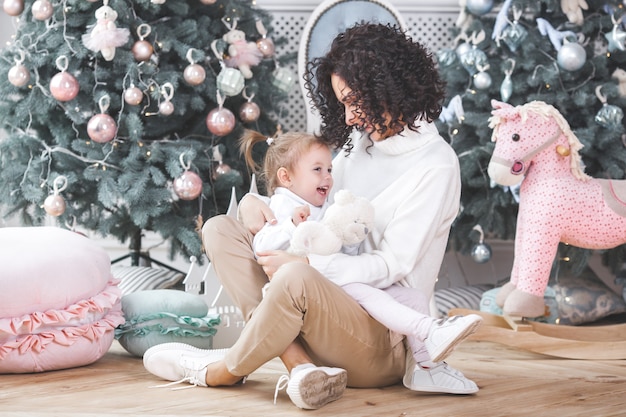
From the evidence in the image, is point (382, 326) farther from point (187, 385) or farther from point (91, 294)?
point (91, 294)

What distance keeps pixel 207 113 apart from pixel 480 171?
1051mm

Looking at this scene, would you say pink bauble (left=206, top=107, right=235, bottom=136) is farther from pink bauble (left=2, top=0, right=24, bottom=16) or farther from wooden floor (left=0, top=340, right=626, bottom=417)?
wooden floor (left=0, top=340, right=626, bottom=417)

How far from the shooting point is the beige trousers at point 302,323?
1746 millimetres

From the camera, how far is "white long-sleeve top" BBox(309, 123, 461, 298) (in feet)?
6.00

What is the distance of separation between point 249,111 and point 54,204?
2.53ft

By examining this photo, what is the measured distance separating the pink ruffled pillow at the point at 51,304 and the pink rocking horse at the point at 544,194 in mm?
1254

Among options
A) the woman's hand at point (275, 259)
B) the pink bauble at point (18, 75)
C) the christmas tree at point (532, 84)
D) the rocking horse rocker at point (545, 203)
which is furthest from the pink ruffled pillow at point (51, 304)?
the christmas tree at point (532, 84)

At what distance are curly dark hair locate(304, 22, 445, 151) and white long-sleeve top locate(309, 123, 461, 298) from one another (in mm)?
62

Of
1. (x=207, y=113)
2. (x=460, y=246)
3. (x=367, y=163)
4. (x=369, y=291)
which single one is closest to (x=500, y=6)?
(x=460, y=246)

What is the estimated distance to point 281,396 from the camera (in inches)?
74.8

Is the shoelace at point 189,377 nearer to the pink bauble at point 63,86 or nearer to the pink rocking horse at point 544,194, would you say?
the pink rocking horse at point 544,194

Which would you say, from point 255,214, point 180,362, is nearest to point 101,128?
point 255,214

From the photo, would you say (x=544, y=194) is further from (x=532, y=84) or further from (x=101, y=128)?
(x=101, y=128)

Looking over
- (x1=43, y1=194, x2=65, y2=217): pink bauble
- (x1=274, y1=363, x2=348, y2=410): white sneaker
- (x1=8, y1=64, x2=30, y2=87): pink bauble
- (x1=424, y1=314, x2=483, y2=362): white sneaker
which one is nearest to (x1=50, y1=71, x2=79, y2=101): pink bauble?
(x1=8, y1=64, x2=30, y2=87): pink bauble
